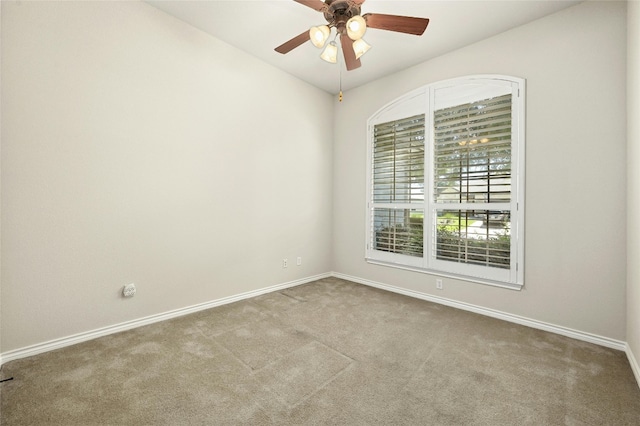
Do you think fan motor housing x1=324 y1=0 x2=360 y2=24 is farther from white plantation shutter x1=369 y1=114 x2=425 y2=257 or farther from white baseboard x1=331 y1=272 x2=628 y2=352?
white baseboard x1=331 y1=272 x2=628 y2=352

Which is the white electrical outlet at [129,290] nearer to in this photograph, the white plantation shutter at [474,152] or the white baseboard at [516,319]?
the white baseboard at [516,319]

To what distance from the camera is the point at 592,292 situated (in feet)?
7.96

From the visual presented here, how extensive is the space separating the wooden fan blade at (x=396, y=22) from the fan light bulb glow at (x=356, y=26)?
124mm

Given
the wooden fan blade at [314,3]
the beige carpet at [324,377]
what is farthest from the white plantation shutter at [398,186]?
the wooden fan blade at [314,3]

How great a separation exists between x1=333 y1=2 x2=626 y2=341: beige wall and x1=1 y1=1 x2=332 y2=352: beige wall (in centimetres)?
277

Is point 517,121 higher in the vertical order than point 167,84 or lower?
lower

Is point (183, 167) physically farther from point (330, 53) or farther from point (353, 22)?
point (353, 22)

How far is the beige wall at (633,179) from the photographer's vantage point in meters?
1.95

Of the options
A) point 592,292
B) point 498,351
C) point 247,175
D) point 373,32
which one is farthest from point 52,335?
point 592,292

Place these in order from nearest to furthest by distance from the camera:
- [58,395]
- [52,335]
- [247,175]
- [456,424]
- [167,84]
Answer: [456,424] < [58,395] < [52,335] < [167,84] < [247,175]

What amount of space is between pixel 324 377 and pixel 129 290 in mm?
1973

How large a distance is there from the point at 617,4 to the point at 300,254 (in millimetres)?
4144

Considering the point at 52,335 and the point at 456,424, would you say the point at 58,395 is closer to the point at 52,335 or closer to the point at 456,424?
the point at 52,335

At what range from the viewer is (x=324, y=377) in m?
1.86
